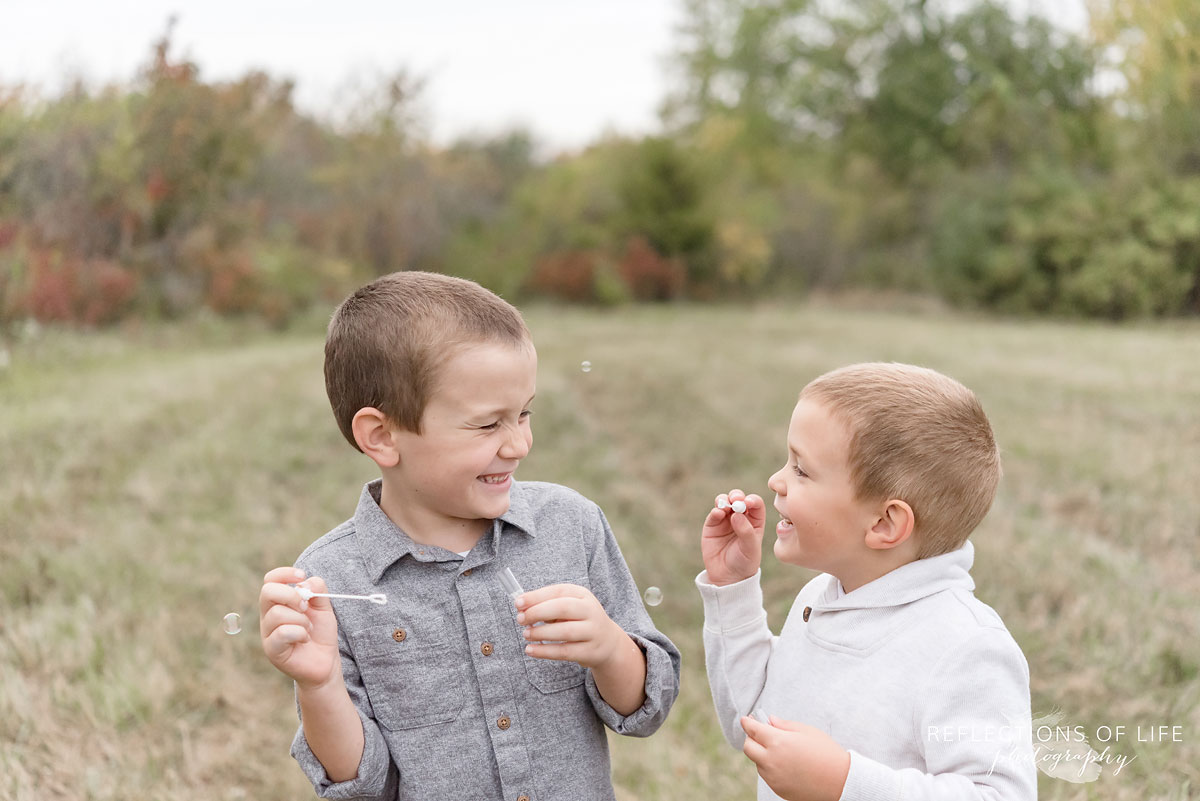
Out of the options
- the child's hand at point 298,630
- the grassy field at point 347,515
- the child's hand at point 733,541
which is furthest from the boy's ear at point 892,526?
the grassy field at point 347,515

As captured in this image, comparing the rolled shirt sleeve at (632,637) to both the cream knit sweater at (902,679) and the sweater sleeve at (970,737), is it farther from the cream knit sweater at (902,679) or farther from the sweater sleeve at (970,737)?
the sweater sleeve at (970,737)

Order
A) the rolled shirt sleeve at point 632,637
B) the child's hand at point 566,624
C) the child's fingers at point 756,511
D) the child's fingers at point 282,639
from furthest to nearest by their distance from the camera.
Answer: the child's fingers at point 756,511 → the rolled shirt sleeve at point 632,637 → the child's hand at point 566,624 → the child's fingers at point 282,639

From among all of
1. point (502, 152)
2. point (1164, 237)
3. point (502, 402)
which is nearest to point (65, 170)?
point (502, 402)

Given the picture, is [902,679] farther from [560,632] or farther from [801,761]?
[560,632]

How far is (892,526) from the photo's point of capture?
1788 millimetres

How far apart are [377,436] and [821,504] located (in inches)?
32.3

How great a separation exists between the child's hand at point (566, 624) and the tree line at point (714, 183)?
7.83m

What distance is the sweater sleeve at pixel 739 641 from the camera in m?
1.99

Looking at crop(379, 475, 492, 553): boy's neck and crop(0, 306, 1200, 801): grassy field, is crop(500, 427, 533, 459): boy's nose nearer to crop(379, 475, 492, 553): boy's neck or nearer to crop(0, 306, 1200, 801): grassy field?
crop(379, 475, 492, 553): boy's neck

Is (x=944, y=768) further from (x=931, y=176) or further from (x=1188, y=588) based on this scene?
(x=931, y=176)

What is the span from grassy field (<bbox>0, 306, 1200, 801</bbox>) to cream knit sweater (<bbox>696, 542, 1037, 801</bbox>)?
1.08 m

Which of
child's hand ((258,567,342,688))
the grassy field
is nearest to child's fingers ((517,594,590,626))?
child's hand ((258,567,342,688))

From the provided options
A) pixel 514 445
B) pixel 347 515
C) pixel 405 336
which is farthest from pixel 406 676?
pixel 347 515

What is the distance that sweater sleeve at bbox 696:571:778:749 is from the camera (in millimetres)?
1993
